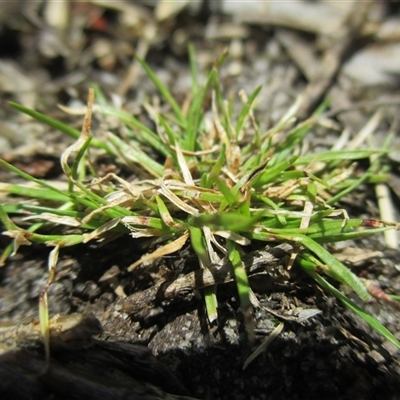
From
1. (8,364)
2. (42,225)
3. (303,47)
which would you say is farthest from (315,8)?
(8,364)

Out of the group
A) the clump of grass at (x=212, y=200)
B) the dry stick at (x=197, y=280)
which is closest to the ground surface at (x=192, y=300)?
the dry stick at (x=197, y=280)

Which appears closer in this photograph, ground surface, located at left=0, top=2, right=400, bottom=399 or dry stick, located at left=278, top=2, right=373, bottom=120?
ground surface, located at left=0, top=2, right=400, bottom=399

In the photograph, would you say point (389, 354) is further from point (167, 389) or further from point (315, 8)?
point (315, 8)

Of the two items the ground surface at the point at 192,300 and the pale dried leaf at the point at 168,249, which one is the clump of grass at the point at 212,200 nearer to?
the pale dried leaf at the point at 168,249

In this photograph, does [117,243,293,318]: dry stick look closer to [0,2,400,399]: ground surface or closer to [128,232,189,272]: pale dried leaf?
[0,2,400,399]: ground surface

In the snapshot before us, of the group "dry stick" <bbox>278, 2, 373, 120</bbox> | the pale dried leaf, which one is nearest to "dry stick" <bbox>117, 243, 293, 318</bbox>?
the pale dried leaf

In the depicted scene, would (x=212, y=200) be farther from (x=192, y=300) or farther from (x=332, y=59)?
(x=332, y=59)
